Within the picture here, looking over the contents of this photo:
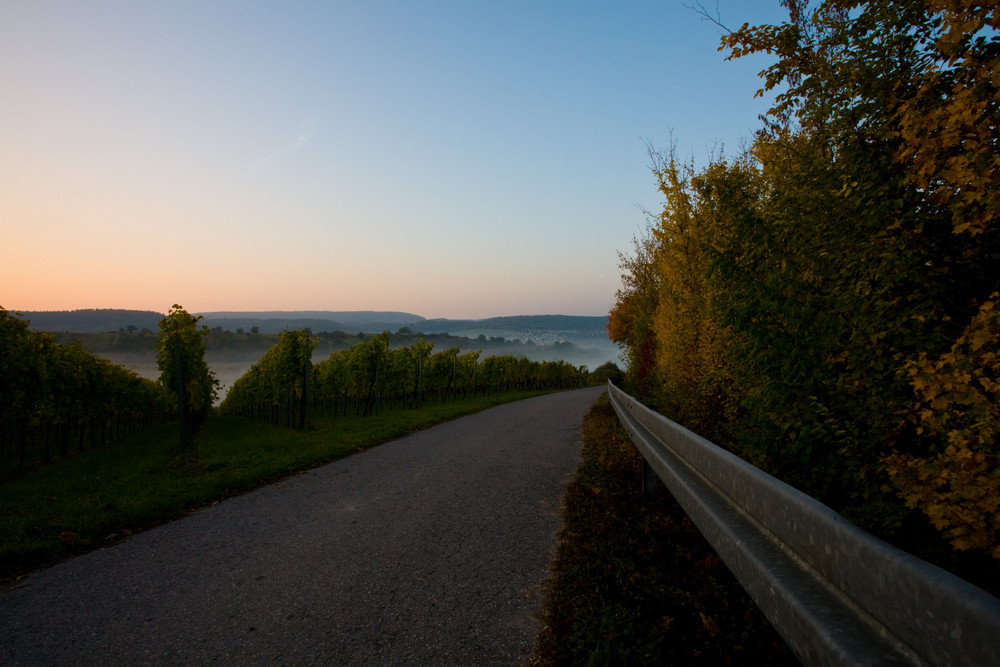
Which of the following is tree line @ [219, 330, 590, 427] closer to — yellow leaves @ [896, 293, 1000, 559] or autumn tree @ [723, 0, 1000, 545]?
autumn tree @ [723, 0, 1000, 545]

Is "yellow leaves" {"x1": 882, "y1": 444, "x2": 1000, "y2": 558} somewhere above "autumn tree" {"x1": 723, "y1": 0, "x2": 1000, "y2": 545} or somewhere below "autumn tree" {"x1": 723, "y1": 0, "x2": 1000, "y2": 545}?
below

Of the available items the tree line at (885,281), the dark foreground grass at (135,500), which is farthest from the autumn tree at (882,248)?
the dark foreground grass at (135,500)

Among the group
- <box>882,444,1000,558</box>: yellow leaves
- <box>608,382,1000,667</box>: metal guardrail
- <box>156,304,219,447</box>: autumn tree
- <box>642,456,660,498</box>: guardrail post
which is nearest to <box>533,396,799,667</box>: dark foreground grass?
<box>642,456,660,498</box>: guardrail post

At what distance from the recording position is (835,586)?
162cm

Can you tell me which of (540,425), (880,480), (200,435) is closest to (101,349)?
(200,435)

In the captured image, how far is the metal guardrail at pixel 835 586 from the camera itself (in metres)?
1.09

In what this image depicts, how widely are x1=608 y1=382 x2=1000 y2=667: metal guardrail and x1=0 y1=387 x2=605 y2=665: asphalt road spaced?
1544 mm

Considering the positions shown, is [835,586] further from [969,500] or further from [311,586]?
[311,586]

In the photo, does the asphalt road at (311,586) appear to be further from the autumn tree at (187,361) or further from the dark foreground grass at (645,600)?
the autumn tree at (187,361)

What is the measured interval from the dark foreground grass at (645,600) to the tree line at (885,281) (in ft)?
3.24

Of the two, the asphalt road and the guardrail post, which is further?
the guardrail post

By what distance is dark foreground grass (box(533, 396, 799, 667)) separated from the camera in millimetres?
2832

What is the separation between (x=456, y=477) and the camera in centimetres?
745

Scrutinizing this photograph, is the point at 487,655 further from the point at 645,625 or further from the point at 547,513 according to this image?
the point at 547,513
